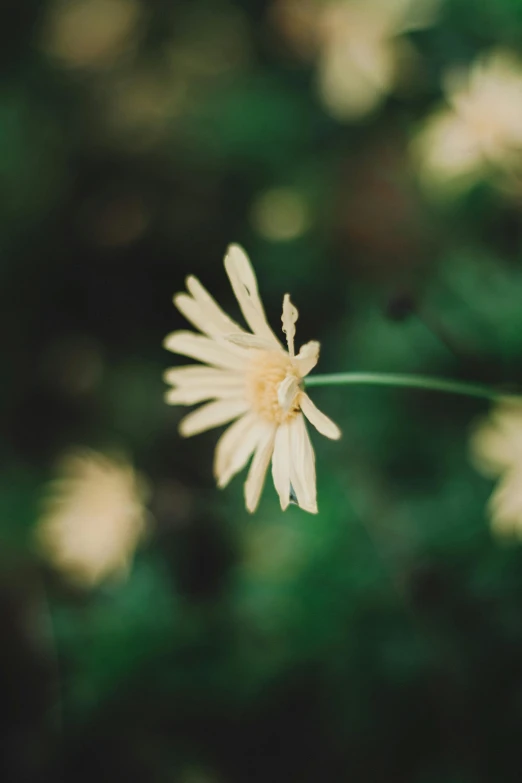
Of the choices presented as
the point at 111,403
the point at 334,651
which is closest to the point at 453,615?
the point at 334,651

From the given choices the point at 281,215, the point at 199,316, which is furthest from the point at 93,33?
the point at 199,316

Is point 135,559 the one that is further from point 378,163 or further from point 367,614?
point 378,163

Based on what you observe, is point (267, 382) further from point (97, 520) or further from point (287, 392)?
point (97, 520)

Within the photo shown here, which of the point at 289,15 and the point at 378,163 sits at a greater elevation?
the point at 289,15

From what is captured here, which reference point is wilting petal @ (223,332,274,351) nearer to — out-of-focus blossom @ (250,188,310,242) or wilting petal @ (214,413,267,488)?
wilting petal @ (214,413,267,488)

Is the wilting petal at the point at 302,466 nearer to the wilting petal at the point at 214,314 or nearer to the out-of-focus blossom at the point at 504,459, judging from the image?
the wilting petal at the point at 214,314

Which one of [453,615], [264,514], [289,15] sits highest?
[289,15]

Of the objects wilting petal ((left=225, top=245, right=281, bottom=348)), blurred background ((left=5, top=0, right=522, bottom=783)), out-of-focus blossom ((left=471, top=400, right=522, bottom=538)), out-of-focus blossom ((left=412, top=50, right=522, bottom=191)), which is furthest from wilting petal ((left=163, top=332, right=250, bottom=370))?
out-of-focus blossom ((left=412, top=50, right=522, bottom=191))

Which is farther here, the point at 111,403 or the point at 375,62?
the point at 111,403
